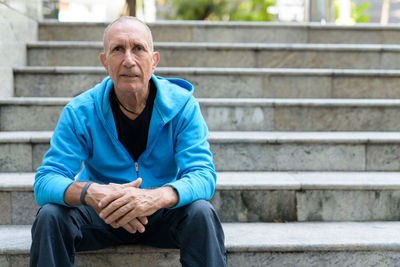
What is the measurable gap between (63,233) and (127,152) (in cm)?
48

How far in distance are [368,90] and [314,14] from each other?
2016mm

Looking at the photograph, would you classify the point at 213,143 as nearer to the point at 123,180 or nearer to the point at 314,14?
the point at 123,180

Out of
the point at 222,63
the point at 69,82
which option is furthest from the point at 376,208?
the point at 69,82

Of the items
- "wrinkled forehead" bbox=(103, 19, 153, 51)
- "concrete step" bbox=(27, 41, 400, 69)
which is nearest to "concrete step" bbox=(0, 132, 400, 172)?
"wrinkled forehead" bbox=(103, 19, 153, 51)

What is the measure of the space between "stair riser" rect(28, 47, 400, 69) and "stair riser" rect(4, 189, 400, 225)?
5.82ft

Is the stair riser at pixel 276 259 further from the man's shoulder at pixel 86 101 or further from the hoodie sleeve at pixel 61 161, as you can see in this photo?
the man's shoulder at pixel 86 101

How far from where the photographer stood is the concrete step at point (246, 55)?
3719 millimetres

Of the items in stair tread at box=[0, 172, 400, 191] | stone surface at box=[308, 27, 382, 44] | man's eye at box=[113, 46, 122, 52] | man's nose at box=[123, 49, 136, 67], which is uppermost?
stone surface at box=[308, 27, 382, 44]

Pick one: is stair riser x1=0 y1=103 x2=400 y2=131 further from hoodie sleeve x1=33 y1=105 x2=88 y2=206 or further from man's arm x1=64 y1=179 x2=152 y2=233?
man's arm x1=64 y1=179 x2=152 y2=233

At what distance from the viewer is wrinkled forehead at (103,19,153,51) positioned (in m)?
1.86

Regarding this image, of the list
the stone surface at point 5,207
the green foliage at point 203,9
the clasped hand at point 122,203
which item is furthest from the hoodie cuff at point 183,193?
the green foliage at point 203,9

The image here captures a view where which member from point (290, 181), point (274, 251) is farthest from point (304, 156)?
point (274, 251)

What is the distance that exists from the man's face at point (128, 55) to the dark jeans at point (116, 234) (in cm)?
62

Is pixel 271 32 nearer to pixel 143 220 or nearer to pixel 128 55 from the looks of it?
pixel 128 55
